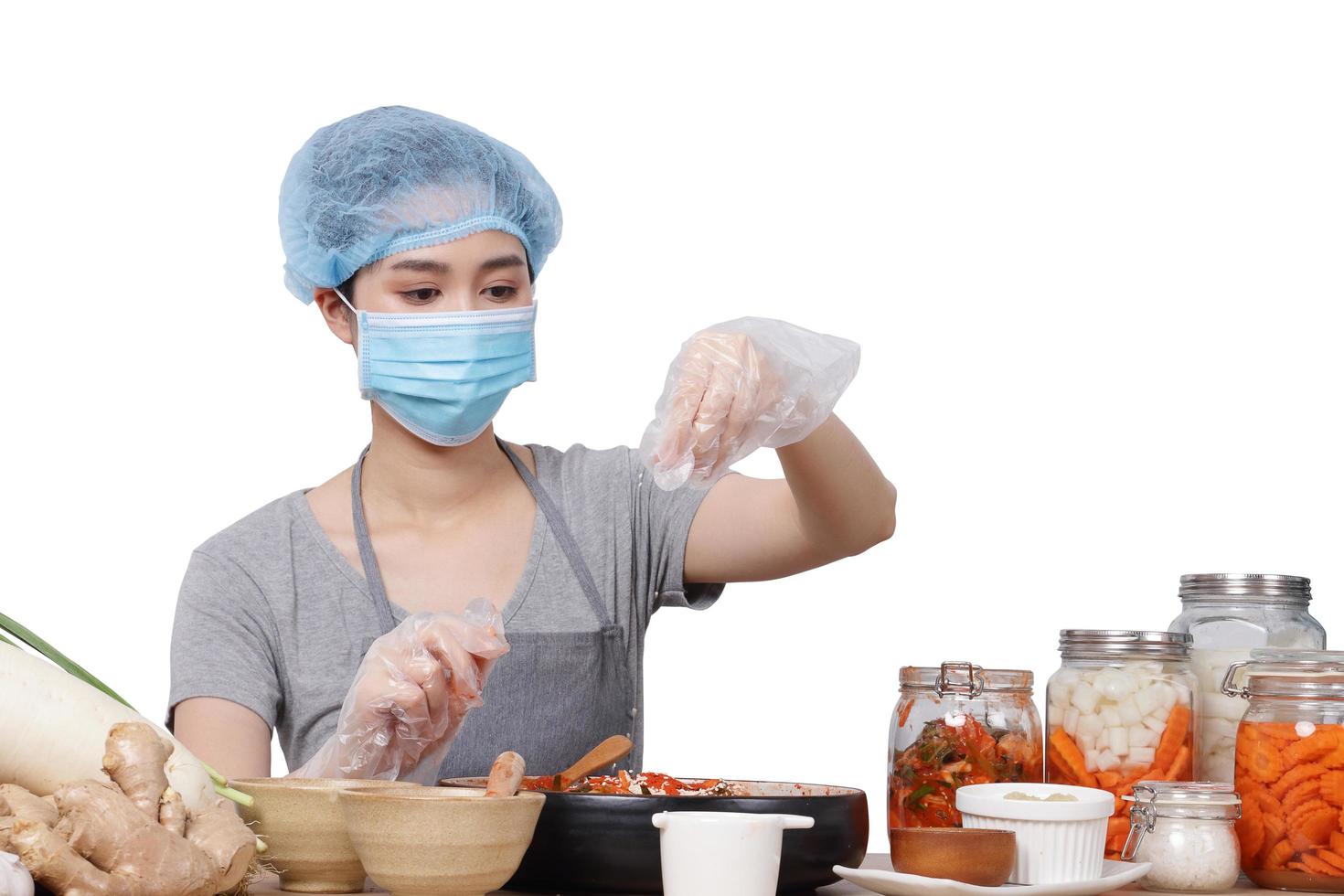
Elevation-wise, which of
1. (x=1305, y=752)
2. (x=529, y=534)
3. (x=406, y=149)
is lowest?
(x=1305, y=752)

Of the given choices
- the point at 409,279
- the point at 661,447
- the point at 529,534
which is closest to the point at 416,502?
the point at 529,534

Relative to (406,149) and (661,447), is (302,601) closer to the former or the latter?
(406,149)

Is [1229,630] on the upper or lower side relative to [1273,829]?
upper

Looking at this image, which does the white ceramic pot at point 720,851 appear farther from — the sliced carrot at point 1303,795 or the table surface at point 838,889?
the sliced carrot at point 1303,795

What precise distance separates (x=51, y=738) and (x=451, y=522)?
1007 millimetres

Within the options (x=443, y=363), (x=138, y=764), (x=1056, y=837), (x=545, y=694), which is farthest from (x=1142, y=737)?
(x=443, y=363)

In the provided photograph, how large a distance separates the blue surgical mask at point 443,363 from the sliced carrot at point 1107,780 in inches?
44.0

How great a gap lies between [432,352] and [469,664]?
2.14 ft

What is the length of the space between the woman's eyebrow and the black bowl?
1057mm

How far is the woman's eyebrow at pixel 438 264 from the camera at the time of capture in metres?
2.28

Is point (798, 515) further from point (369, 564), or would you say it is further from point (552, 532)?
point (369, 564)

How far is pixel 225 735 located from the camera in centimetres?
211

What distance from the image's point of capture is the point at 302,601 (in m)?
2.28

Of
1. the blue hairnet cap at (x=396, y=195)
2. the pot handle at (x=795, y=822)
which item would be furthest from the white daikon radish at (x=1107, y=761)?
the blue hairnet cap at (x=396, y=195)
